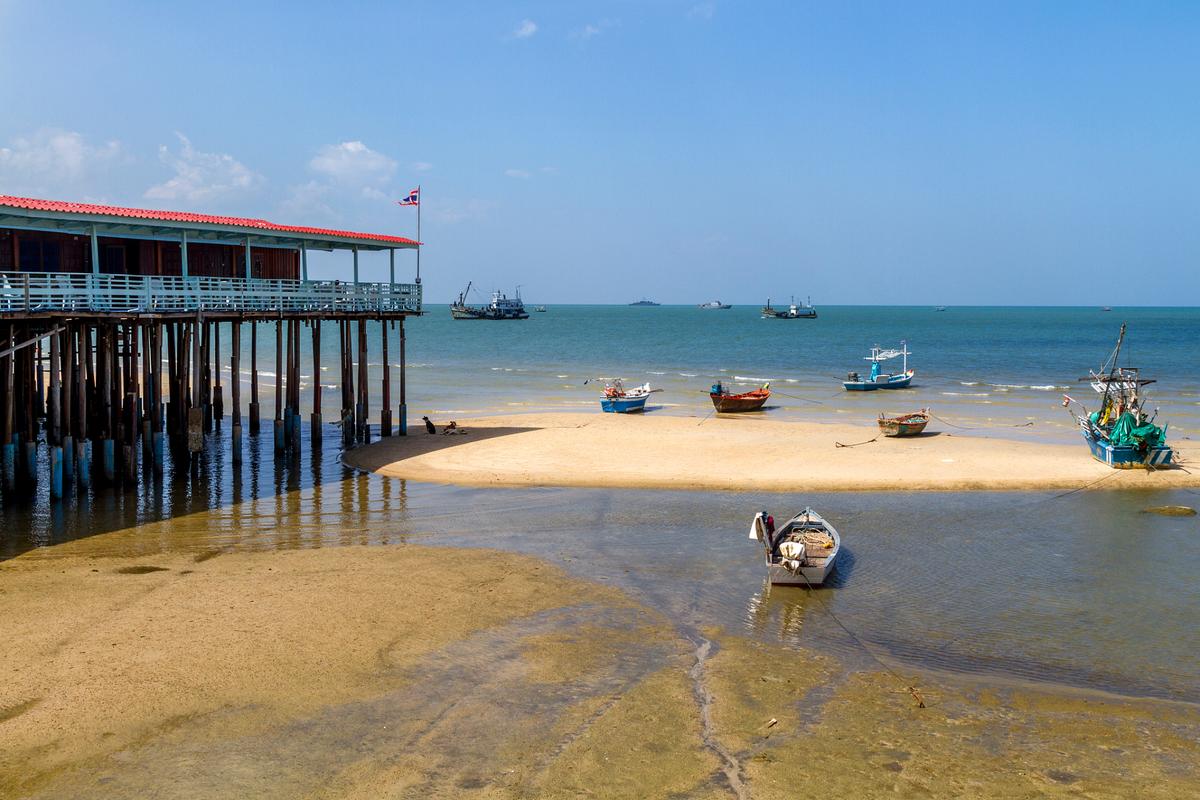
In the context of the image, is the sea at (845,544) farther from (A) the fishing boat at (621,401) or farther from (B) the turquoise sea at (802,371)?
(A) the fishing boat at (621,401)

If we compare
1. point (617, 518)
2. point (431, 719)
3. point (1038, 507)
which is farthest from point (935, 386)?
point (431, 719)

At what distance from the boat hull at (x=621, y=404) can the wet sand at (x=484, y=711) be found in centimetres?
2778

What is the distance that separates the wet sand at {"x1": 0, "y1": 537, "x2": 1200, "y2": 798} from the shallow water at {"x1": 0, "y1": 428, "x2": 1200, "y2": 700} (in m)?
1.47

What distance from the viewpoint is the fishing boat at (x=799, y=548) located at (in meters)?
19.5

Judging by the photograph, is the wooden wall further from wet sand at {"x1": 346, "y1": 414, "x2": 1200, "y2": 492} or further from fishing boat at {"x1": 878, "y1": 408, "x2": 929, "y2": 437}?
fishing boat at {"x1": 878, "y1": 408, "x2": 929, "y2": 437}

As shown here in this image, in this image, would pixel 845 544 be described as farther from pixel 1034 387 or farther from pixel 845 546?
pixel 1034 387

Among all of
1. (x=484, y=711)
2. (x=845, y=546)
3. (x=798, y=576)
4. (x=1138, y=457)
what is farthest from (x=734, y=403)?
(x=484, y=711)

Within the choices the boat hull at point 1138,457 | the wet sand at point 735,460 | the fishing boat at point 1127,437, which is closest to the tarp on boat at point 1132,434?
the fishing boat at point 1127,437

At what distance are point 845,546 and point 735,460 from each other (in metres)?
10.4

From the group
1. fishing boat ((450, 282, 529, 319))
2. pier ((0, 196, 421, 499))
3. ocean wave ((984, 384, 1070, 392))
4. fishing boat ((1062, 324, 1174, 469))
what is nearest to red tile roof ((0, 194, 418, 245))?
pier ((0, 196, 421, 499))

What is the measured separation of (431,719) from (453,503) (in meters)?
13.4

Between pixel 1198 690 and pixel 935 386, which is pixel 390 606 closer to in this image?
pixel 1198 690

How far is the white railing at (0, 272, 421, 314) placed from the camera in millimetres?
24734

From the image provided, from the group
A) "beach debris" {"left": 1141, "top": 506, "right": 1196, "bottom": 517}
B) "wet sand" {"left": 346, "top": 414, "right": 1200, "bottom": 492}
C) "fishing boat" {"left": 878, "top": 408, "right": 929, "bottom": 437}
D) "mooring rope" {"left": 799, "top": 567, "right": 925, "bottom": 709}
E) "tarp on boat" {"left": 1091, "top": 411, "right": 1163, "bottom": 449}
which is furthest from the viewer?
"fishing boat" {"left": 878, "top": 408, "right": 929, "bottom": 437}
